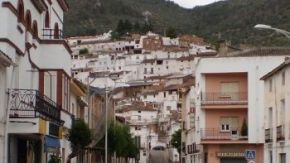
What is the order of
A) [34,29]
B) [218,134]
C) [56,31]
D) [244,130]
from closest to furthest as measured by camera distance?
[34,29], [56,31], [244,130], [218,134]

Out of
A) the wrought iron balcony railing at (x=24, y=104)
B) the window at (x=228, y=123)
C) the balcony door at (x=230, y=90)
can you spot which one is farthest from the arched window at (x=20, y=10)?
the window at (x=228, y=123)

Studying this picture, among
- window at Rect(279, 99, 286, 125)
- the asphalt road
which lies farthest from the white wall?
the asphalt road

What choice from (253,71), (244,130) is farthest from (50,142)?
→ (253,71)

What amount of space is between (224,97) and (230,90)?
85cm

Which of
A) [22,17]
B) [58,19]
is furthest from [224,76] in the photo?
[22,17]

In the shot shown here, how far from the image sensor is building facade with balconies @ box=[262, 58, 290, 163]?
44719 millimetres

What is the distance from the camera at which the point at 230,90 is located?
64.8 meters

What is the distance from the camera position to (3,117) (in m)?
23.7

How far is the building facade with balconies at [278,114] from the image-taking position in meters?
44.7

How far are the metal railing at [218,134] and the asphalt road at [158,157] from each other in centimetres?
5079

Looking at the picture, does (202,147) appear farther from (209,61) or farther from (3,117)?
(3,117)

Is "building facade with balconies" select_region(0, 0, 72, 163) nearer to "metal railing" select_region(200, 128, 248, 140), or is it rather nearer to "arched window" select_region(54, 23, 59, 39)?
"arched window" select_region(54, 23, 59, 39)

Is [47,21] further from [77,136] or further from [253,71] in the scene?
[253,71]

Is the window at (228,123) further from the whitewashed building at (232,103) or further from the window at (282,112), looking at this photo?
the window at (282,112)
